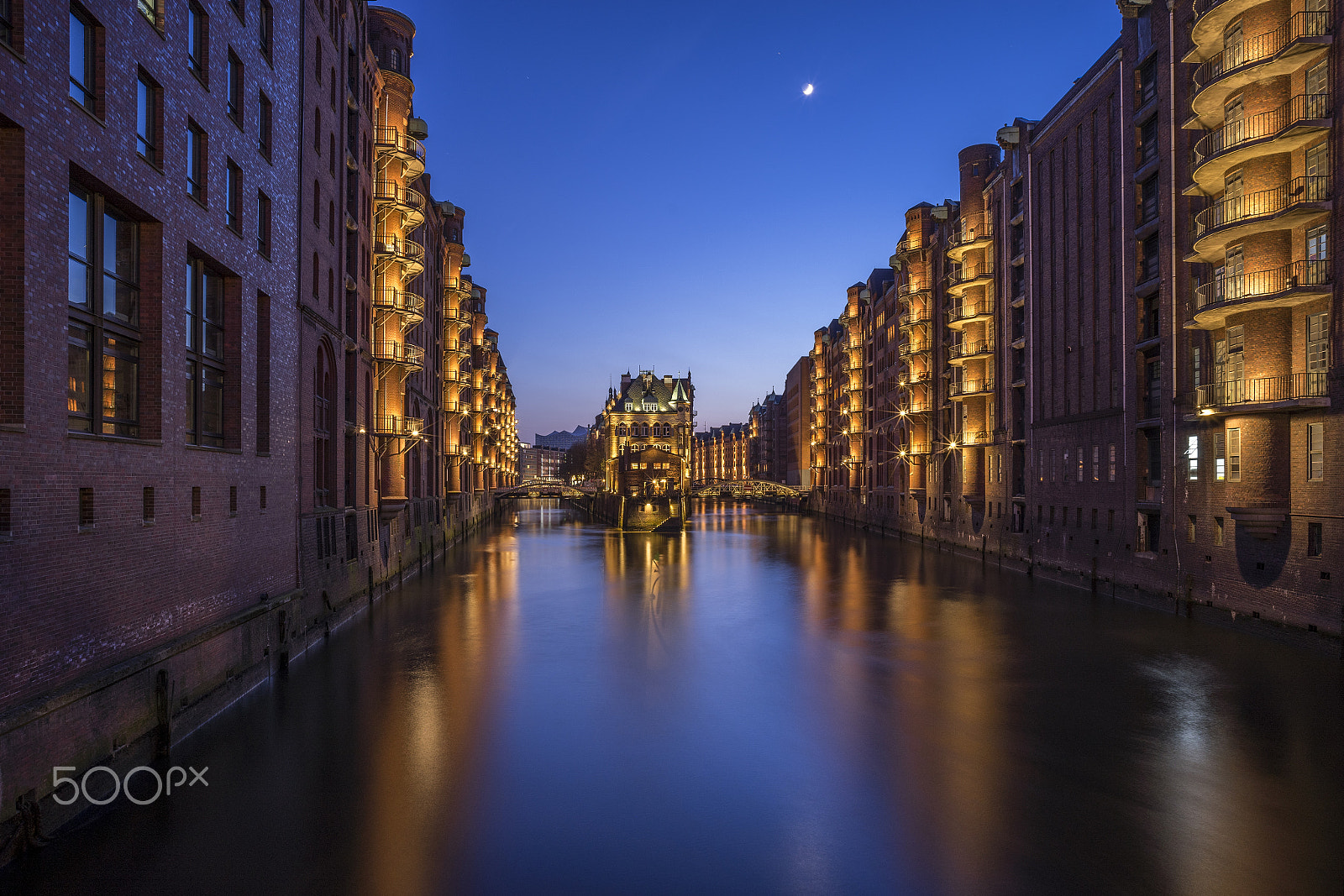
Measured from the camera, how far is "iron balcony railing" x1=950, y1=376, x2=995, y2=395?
4747 centimetres

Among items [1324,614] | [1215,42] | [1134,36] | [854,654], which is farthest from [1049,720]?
[1134,36]

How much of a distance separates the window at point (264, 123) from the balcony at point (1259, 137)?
2775 cm

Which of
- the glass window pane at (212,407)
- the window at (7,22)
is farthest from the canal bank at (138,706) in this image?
the window at (7,22)

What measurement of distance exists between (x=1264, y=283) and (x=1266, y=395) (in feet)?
11.1

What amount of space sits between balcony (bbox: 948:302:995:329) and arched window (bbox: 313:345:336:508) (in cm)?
3717

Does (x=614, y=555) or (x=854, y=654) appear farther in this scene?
(x=614, y=555)

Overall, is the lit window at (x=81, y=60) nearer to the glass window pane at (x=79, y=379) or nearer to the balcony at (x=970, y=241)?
the glass window pane at (x=79, y=379)

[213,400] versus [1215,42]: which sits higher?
[1215,42]

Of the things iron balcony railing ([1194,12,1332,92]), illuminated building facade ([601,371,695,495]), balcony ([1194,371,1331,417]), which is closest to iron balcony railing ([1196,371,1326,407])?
balcony ([1194,371,1331,417])

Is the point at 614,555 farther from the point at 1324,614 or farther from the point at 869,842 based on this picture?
the point at 869,842

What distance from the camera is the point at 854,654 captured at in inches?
896

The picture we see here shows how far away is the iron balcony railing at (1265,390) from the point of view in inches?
864

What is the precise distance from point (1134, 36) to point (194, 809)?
39.4 meters

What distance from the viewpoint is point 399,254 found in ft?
119
